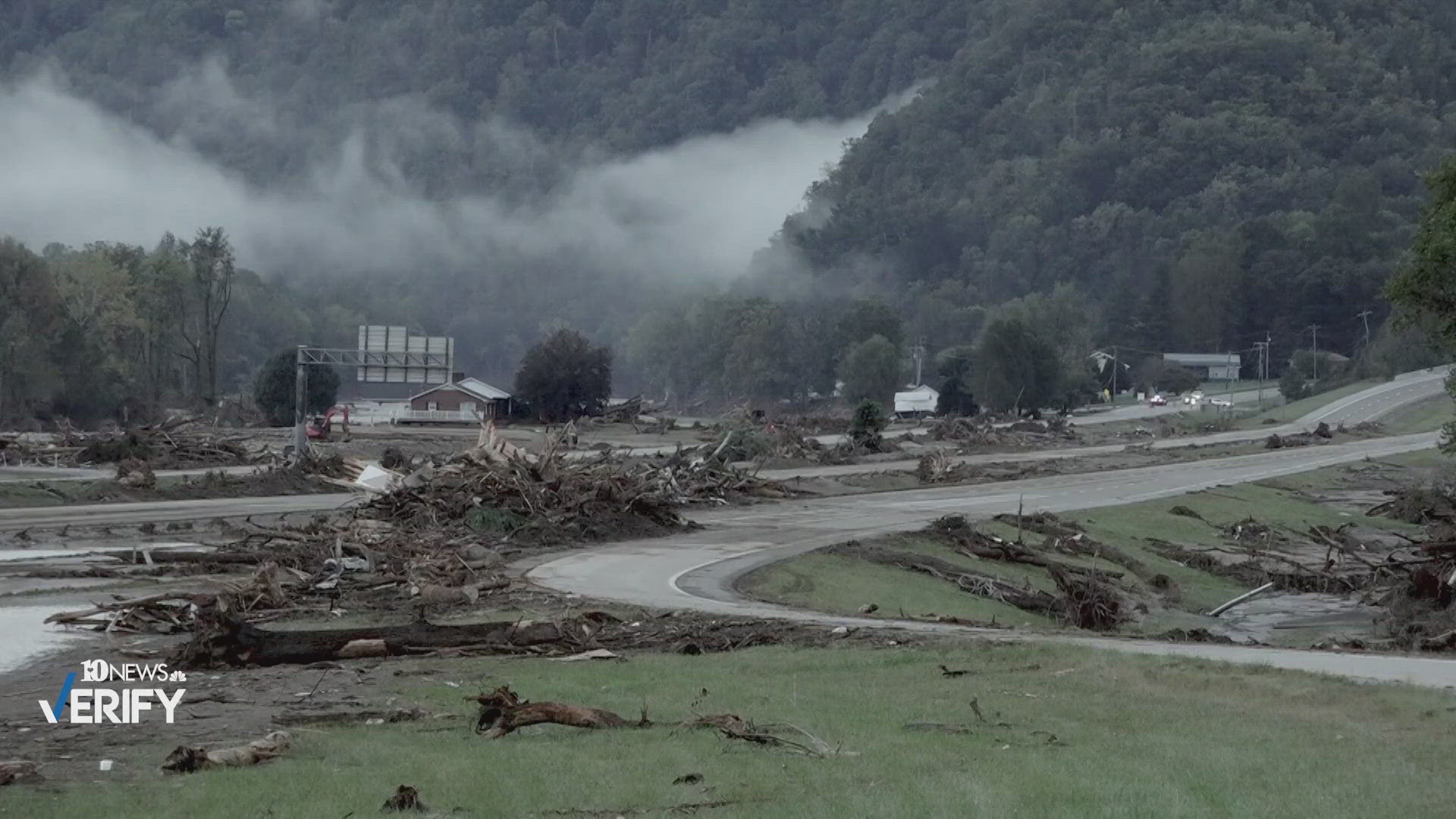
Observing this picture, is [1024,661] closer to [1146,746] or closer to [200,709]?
[1146,746]

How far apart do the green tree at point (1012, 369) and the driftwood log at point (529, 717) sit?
397 feet

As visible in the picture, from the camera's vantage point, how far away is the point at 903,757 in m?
14.5

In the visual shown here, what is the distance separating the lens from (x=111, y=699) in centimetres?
1797

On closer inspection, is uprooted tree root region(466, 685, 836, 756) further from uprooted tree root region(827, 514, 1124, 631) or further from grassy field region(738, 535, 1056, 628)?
uprooted tree root region(827, 514, 1124, 631)

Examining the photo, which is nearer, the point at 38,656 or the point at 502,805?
the point at 502,805

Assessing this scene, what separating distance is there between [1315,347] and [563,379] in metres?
94.6

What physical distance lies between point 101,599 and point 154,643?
591 cm

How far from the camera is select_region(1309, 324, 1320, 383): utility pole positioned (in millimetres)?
171500

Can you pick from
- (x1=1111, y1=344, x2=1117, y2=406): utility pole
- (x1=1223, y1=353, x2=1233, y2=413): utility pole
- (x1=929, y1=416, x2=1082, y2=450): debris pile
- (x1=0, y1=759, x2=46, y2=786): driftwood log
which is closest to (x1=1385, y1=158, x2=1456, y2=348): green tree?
(x1=0, y1=759, x2=46, y2=786): driftwood log

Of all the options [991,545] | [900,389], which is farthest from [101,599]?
[900,389]

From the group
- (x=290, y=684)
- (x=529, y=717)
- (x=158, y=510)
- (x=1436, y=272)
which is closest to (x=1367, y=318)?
(x=1436, y=272)

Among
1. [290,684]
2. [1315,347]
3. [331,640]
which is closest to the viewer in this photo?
[290,684]

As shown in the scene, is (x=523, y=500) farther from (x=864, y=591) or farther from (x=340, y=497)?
(x=340, y=497)

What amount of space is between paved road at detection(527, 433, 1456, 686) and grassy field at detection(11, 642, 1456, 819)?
2.79 m
